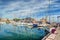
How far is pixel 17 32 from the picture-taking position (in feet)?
7.08

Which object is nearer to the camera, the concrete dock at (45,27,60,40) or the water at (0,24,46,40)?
the concrete dock at (45,27,60,40)

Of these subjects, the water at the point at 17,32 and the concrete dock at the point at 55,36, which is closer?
the concrete dock at the point at 55,36

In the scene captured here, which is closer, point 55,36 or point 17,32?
point 55,36

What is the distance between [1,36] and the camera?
84.7 inches

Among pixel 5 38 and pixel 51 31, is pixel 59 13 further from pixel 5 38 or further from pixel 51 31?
pixel 5 38

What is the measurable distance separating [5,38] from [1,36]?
3.1 inches

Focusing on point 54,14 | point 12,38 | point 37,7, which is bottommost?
point 12,38

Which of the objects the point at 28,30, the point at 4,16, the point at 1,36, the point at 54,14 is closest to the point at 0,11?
the point at 4,16

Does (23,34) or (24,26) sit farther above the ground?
(24,26)

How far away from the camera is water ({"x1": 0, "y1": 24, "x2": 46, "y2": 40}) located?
7.00 feet

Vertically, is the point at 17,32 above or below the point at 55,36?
above

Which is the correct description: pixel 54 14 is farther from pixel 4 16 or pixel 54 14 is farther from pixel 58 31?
pixel 4 16

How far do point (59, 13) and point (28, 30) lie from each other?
0.59m

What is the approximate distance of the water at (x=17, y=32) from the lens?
2132mm
